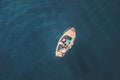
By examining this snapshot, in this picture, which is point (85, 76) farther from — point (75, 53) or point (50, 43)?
point (50, 43)

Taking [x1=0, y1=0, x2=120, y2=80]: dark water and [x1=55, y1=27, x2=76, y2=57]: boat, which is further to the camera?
[x1=55, y1=27, x2=76, y2=57]: boat

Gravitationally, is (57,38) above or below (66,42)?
above

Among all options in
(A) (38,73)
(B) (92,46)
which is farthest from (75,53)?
(A) (38,73)

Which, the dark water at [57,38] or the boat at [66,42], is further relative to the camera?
the boat at [66,42]

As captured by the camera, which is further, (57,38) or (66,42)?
(57,38)
